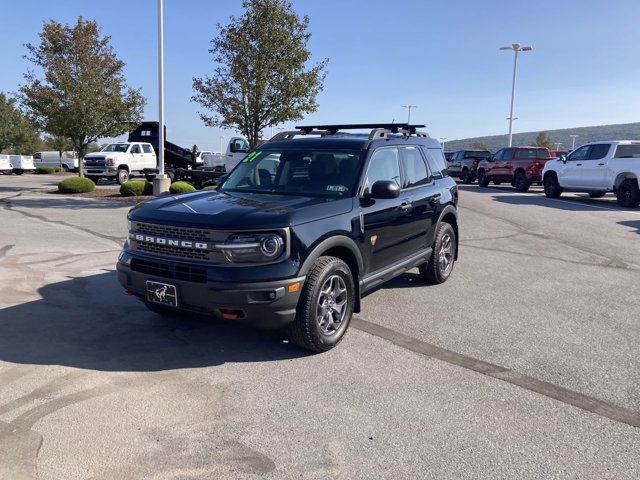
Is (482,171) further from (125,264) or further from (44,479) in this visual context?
(44,479)

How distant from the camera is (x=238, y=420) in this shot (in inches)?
135

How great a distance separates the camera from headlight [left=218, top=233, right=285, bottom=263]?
411 cm

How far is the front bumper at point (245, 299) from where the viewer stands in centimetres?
402

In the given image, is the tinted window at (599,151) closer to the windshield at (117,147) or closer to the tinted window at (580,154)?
the tinted window at (580,154)

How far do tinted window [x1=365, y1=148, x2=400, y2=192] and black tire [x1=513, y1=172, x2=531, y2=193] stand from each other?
1875cm

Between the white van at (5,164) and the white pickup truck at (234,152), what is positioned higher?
the white pickup truck at (234,152)

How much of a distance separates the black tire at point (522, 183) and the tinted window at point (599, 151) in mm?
4713

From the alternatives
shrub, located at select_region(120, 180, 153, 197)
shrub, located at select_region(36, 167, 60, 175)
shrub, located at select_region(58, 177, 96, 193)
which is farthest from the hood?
shrub, located at select_region(36, 167, 60, 175)

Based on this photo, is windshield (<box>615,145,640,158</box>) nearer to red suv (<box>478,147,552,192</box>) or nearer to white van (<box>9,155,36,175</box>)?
red suv (<box>478,147,552,192</box>)

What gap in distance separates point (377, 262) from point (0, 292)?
4278mm

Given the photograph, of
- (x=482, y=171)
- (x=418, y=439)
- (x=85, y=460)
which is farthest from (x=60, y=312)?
(x=482, y=171)

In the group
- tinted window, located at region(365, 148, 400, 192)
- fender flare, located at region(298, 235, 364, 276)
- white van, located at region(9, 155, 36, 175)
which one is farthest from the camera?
white van, located at region(9, 155, 36, 175)

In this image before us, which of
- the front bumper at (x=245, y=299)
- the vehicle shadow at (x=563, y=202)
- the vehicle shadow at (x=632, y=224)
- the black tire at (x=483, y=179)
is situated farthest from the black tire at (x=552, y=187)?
the front bumper at (x=245, y=299)

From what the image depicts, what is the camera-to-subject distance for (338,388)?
3898 mm
